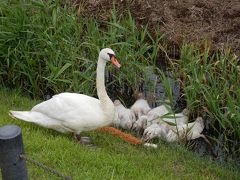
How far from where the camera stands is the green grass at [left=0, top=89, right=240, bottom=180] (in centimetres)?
471

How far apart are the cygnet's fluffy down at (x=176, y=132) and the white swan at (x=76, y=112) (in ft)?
2.52

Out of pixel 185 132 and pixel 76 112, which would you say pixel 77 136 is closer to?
pixel 76 112

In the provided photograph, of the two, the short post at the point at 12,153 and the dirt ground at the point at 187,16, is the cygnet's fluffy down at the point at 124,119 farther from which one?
the short post at the point at 12,153

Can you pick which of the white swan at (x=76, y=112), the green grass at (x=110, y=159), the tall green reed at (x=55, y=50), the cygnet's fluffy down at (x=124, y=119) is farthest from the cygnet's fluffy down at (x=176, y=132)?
the tall green reed at (x=55, y=50)

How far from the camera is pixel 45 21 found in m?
6.97

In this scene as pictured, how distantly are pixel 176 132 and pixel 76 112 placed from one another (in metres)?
1.34

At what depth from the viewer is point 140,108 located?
6.58 metres

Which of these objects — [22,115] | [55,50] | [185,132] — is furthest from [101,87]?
[55,50]

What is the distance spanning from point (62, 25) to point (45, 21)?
0.28 meters

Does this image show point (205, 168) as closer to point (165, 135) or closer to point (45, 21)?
point (165, 135)

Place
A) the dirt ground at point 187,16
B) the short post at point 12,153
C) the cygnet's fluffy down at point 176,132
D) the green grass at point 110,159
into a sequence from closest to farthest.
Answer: the short post at point 12,153 < the green grass at point 110,159 < the cygnet's fluffy down at point 176,132 < the dirt ground at point 187,16

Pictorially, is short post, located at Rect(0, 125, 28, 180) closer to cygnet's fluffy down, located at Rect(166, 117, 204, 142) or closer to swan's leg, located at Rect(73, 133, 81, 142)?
swan's leg, located at Rect(73, 133, 81, 142)

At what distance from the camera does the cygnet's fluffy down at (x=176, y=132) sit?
5988 millimetres

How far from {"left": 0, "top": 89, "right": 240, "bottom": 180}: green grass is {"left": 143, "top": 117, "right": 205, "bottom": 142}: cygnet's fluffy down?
0.16 meters
